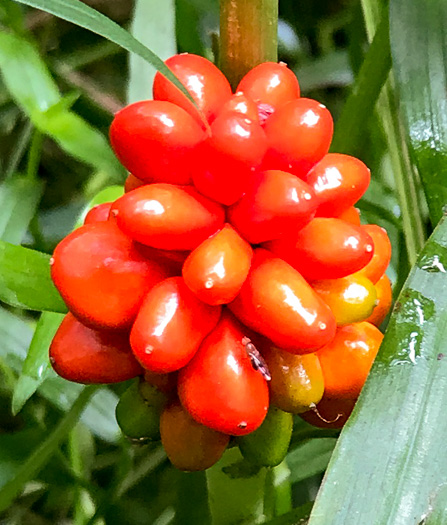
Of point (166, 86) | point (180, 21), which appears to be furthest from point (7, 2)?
point (166, 86)

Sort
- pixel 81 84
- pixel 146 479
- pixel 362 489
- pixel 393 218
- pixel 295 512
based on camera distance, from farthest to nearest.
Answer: pixel 81 84
pixel 146 479
pixel 393 218
pixel 295 512
pixel 362 489

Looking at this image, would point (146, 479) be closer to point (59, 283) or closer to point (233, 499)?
point (233, 499)

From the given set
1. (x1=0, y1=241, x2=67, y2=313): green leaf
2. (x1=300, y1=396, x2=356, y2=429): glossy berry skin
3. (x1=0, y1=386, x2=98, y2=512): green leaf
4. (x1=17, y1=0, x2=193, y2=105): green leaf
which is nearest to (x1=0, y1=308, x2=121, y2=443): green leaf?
(x1=0, y1=386, x2=98, y2=512): green leaf

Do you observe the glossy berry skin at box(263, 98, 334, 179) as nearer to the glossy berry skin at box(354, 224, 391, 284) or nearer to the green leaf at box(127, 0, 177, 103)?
the glossy berry skin at box(354, 224, 391, 284)

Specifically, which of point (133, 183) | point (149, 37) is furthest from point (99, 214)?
point (149, 37)

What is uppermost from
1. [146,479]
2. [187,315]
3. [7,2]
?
[7,2]

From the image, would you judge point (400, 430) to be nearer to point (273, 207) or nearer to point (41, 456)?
point (273, 207)

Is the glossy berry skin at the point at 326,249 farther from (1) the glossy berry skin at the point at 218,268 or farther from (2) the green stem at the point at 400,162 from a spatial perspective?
(2) the green stem at the point at 400,162
